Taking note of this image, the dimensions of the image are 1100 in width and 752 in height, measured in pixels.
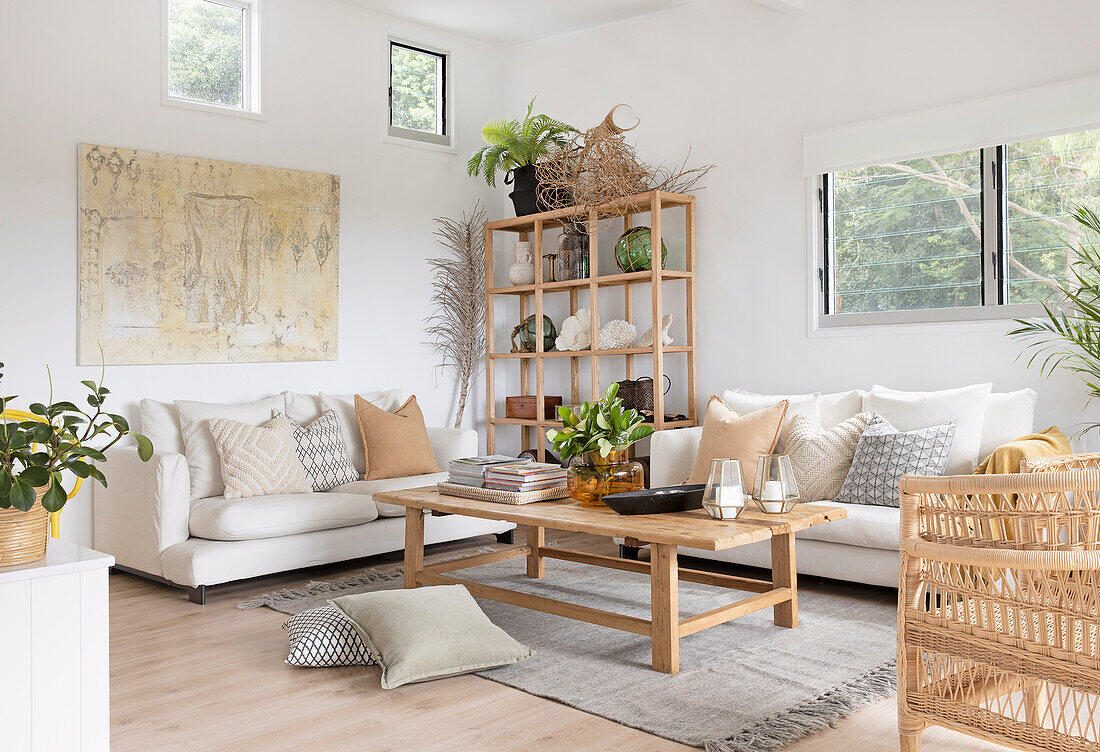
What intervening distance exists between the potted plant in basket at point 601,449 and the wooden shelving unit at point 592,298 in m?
1.70

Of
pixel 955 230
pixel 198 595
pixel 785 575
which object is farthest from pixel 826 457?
pixel 198 595

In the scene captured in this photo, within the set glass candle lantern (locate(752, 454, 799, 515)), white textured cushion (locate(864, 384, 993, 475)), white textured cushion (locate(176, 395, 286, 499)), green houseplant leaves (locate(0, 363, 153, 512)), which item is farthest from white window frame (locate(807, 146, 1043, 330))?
green houseplant leaves (locate(0, 363, 153, 512))

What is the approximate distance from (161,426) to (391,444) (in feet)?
3.77

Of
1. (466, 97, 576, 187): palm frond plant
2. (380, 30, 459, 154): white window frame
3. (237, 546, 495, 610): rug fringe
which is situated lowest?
(237, 546, 495, 610): rug fringe

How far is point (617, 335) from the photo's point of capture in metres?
5.55

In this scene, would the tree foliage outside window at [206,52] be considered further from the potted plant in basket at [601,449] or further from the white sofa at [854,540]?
the white sofa at [854,540]

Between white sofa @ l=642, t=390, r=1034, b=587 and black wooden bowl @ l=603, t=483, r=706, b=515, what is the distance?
86 centimetres

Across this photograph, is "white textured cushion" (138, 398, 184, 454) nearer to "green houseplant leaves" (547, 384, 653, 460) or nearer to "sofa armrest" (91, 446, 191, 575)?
"sofa armrest" (91, 446, 191, 575)

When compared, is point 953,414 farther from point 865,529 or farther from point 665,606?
point 665,606

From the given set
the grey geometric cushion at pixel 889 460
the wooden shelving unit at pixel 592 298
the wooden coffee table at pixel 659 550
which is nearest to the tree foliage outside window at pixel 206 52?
the wooden shelving unit at pixel 592 298

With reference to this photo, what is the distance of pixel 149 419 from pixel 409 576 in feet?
5.30

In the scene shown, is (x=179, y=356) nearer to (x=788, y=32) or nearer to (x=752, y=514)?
Result: (x=752, y=514)

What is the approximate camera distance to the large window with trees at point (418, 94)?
605 cm

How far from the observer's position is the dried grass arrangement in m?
5.38
